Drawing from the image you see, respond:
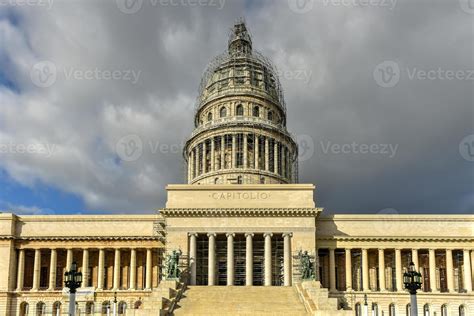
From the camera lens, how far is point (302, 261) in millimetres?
54688

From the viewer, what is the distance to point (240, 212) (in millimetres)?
61312

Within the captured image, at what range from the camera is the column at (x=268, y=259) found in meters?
59.9

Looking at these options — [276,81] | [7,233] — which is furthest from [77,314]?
[276,81]

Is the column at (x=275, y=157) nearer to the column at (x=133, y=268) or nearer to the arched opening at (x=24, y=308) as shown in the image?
the column at (x=133, y=268)

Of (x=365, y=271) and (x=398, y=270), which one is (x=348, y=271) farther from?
(x=398, y=270)

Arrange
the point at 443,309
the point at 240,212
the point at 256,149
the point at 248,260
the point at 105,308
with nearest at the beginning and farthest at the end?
the point at 248,260, the point at 240,212, the point at 443,309, the point at 105,308, the point at 256,149

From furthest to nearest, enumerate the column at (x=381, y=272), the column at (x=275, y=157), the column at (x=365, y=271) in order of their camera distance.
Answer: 1. the column at (x=275, y=157)
2. the column at (x=381, y=272)
3. the column at (x=365, y=271)

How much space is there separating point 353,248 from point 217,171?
83.5 feet

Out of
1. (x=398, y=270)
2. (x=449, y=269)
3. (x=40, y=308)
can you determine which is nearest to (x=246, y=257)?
(x=398, y=270)

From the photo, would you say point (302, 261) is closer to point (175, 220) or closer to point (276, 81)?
point (175, 220)

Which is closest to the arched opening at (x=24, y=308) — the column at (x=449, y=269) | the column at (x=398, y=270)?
the column at (x=398, y=270)

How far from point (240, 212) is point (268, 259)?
5.70m

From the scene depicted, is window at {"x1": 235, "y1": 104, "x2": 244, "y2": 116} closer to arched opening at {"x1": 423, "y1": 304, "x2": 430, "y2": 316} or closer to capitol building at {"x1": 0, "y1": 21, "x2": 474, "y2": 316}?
capitol building at {"x1": 0, "y1": 21, "x2": 474, "y2": 316}

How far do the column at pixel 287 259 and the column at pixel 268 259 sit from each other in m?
Answer: 1.46
